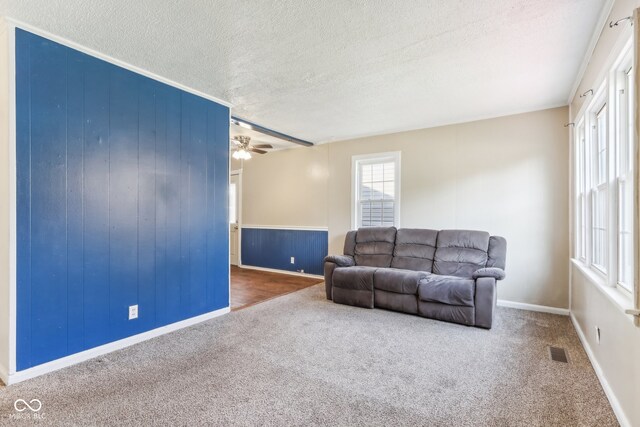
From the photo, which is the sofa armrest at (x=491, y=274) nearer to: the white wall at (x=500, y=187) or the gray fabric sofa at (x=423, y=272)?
the gray fabric sofa at (x=423, y=272)

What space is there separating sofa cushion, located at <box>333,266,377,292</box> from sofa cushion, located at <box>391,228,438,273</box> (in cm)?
53

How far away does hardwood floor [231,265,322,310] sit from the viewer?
170 inches

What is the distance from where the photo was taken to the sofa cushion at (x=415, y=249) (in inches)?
163

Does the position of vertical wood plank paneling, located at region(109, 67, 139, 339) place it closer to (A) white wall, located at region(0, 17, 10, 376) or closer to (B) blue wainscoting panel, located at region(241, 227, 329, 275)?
(A) white wall, located at region(0, 17, 10, 376)

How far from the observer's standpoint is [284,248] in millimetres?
6164

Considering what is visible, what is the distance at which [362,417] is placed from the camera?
5.89 feet

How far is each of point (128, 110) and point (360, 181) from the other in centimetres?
346

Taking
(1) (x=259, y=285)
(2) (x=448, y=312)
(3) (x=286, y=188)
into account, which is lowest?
(1) (x=259, y=285)

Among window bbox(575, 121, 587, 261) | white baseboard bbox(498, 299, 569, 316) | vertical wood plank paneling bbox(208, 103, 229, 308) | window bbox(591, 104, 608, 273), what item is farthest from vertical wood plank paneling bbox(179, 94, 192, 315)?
window bbox(575, 121, 587, 261)

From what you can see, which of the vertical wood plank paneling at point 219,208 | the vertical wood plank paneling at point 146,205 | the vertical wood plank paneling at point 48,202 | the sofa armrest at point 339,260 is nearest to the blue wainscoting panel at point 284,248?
the sofa armrest at point 339,260

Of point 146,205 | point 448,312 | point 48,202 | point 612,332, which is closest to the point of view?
point 612,332

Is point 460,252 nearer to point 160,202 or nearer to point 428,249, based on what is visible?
point 428,249

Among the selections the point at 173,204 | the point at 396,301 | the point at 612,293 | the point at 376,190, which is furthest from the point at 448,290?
the point at 173,204

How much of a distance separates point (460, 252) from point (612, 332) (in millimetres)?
2009
